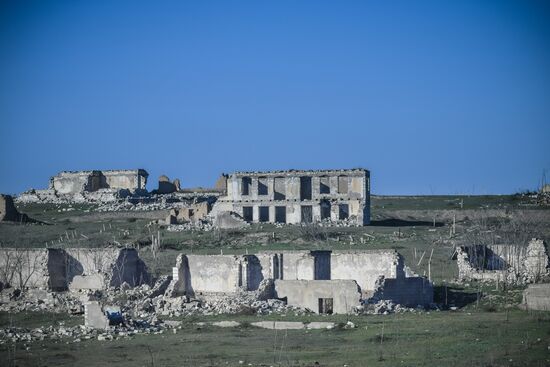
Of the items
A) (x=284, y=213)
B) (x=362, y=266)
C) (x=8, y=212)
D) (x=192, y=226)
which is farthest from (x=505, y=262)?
(x=8, y=212)

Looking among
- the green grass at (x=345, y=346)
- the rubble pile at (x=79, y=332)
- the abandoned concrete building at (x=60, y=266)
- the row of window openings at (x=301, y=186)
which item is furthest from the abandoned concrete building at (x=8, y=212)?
the green grass at (x=345, y=346)

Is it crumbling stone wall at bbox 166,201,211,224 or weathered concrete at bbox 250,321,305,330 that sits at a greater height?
crumbling stone wall at bbox 166,201,211,224

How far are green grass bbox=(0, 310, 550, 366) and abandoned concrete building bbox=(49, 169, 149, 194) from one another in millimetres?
55564

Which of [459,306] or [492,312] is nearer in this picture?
[492,312]

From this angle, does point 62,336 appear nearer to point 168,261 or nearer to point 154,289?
point 154,289

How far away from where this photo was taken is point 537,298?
123 ft

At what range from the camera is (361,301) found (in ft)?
130

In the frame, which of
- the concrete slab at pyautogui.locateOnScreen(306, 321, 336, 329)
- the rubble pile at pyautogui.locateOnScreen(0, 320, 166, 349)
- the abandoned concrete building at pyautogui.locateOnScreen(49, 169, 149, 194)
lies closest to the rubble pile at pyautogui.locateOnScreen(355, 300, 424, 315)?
the concrete slab at pyautogui.locateOnScreen(306, 321, 336, 329)

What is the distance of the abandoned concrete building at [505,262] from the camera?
45688 millimetres

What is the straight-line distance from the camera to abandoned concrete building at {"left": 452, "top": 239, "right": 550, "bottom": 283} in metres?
45.7

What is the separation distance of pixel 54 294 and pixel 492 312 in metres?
17.3

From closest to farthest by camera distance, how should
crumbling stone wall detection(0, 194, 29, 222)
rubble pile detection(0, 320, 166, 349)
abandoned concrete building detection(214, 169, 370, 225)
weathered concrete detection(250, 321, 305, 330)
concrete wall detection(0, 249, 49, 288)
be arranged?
rubble pile detection(0, 320, 166, 349) < weathered concrete detection(250, 321, 305, 330) < concrete wall detection(0, 249, 49, 288) < crumbling stone wall detection(0, 194, 29, 222) < abandoned concrete building detection(214, 169, 370, 225)

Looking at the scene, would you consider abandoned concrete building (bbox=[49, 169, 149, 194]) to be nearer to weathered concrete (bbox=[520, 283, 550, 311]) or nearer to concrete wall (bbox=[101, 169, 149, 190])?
concrete wall (bbox=[101, 169, 149, 190])

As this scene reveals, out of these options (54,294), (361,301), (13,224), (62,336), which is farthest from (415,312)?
(13,224)
